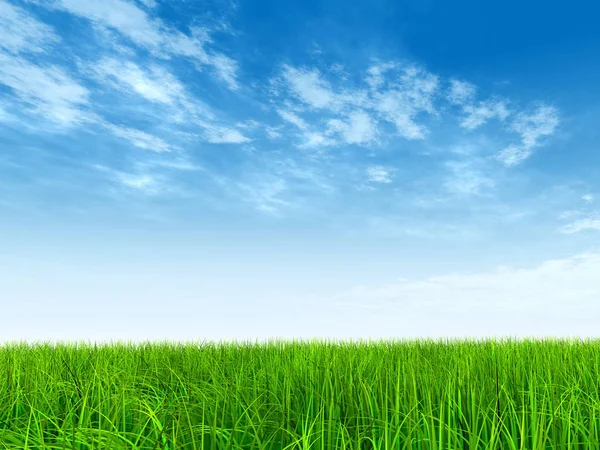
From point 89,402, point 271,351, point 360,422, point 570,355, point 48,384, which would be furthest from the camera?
point 271,351

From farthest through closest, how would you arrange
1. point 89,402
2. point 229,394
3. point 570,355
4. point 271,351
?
point 271,351, point 570,355, point 89,402, point 229,394

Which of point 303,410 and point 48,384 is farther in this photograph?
point 48,384

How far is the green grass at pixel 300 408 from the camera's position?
2.51m

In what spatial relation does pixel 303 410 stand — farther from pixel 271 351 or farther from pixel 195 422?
pixel 271 351

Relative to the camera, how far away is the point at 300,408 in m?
3.35

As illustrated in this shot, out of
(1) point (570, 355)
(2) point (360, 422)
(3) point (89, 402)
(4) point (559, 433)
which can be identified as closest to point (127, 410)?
(3) point (89, 402)

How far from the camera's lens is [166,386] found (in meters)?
4.29

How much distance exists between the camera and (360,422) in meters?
3.07

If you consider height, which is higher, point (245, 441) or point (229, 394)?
point (229, 394)

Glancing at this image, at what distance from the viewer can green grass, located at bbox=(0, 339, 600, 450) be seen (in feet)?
8.23

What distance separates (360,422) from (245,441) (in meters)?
0.72

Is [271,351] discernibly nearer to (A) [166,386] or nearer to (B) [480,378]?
(A) [166,386]

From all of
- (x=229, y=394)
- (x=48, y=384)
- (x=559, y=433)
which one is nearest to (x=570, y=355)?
(x=559, y=433)

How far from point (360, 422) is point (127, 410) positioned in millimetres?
1592
